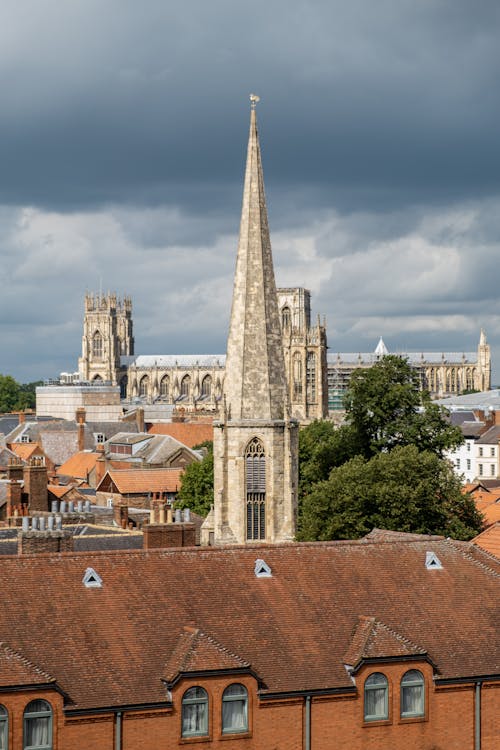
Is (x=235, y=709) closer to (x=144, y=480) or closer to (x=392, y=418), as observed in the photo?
(x=392, y=418)

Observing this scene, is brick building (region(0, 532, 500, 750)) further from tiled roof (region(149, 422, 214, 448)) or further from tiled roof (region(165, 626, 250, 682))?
tiled roof (region(149, 422, 214, 448))

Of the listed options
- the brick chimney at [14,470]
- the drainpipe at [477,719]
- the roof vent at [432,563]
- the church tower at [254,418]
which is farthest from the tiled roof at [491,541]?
the brick chimney at [14,470]

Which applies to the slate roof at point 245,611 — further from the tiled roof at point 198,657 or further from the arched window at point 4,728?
the arched window at point 4,728

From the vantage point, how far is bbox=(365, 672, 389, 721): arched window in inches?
1056

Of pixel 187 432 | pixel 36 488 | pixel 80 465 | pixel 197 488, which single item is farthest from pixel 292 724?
pixel 187 432

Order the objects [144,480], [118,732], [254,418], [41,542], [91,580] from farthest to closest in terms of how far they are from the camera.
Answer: [144,480] → [254,418] → [41,542] → [91,580] → [118,732]

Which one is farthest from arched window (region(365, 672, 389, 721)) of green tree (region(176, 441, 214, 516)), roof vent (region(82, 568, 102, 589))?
green tree (region(176, 441, 214, 516))

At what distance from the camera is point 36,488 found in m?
62.9

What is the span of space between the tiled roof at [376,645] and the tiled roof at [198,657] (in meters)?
2.47

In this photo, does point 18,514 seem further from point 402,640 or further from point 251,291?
point 402,640

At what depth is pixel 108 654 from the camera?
2577 cm

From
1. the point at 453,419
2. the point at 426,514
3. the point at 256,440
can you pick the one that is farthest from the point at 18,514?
the point at 453,419

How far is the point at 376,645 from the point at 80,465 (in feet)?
275

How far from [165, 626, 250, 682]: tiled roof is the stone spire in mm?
29999
